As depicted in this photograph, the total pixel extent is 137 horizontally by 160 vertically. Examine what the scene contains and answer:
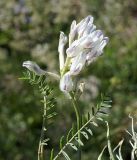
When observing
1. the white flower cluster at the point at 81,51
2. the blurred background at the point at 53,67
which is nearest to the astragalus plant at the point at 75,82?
the white flower cluster at the point at 81,51

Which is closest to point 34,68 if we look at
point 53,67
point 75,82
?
point 75,82

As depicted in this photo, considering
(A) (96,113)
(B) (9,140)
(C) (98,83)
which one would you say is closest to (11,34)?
(C) (98,83)

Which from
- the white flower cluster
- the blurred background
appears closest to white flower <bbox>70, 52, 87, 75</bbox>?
the white flower cluster

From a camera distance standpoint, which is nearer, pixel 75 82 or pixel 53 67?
pixel 75 82

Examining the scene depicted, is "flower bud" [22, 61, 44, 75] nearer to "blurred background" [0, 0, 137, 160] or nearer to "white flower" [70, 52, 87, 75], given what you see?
"white flower" [70, 52, 87, 75]

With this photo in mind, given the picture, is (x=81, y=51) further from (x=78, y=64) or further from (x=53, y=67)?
(x=53, y=67)
